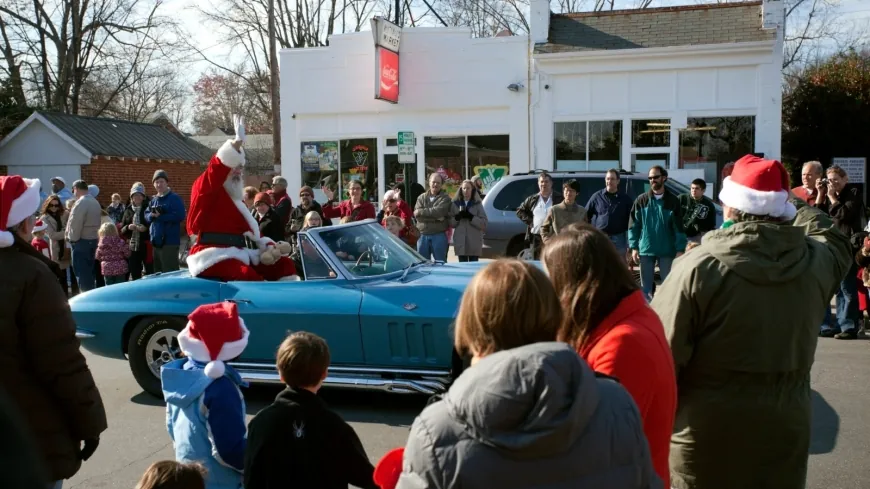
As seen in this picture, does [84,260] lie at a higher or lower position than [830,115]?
lower

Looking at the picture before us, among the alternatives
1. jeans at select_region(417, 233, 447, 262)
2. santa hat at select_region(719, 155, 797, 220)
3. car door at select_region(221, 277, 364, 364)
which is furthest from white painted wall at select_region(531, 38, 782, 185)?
santa hat at select_region(719, 155, 797, 220)

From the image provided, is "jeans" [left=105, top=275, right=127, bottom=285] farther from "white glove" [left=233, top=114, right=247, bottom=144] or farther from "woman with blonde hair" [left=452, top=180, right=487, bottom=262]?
"white glove" [left=233, top=114, right=247, bottom=144]

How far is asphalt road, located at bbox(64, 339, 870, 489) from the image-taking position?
480cm

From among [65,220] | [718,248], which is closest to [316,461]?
[718,248]

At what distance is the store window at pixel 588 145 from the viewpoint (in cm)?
1806

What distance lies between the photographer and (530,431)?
1.52 meters

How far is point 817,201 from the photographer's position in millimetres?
8609

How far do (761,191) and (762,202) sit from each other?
44mm

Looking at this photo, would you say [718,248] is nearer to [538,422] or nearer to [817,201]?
[538,422]

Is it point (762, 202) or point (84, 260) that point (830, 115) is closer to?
point (84, 260)

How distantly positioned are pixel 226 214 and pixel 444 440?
5472 millimetres

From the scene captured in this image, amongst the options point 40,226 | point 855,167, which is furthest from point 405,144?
point 855,167

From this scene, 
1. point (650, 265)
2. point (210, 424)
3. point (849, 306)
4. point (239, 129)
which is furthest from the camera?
point (650, 265)

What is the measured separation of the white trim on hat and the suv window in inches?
385
